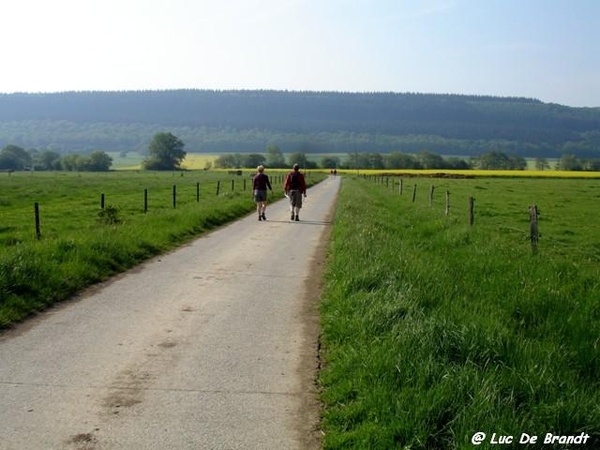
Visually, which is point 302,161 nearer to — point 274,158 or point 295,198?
point 274,158

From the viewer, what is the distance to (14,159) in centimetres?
14038

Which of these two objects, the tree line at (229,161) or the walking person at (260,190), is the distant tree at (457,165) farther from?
the walking person at (260,190)

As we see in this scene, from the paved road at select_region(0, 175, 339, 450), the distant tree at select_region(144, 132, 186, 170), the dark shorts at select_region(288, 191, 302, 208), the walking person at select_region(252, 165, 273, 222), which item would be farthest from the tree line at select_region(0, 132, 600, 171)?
the paved road at select_region(0, 175, 339, 450)

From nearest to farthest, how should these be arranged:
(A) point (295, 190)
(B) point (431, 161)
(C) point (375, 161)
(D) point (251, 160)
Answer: (A) point (295, 190) < (B) point (431, 161) < (C) point (375, 161) < (D) point (251, 160)

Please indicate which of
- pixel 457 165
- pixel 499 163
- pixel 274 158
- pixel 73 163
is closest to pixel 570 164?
pixel 499 163

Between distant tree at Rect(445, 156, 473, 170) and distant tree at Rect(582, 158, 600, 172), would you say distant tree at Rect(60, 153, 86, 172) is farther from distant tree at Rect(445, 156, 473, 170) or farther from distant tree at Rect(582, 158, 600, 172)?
distant tree at Rect(582, 158, 600, 172)

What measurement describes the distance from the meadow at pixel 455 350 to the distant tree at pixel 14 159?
14066 centimetres

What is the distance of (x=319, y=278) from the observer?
36.3 feet

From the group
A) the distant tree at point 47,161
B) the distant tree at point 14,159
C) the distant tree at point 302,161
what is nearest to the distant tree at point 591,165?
Answer: the distant tree at point 302,161

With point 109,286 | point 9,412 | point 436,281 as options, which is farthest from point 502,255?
point 9,412

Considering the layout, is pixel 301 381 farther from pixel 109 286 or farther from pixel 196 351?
pixel 109 286

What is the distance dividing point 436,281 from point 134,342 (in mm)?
4422

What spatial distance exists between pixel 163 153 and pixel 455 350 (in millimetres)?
140971

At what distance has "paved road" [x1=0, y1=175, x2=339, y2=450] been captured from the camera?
4.61 meters
